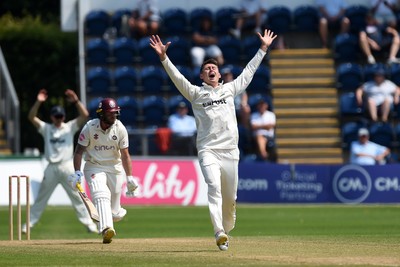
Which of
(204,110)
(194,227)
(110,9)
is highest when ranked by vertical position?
(110,9)

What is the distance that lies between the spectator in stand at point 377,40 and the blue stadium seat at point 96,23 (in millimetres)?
6478

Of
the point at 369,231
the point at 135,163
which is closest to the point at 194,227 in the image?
the point at 369,231

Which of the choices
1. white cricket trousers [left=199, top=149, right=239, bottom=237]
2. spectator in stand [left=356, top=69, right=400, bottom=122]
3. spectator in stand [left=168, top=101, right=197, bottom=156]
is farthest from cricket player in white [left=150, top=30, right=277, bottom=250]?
spectator in stand [left=356, top=69, right=400, bottom=122]

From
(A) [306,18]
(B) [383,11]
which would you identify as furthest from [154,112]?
(B) [383,11]

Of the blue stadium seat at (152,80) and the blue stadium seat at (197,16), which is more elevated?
the blue stadium seat at (197,16)

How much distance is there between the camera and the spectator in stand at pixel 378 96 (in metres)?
26.4

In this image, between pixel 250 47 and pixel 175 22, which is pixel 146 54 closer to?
pixel 175 22

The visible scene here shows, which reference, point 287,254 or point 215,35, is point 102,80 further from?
point 287,254

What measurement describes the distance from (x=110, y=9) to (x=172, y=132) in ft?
23.2

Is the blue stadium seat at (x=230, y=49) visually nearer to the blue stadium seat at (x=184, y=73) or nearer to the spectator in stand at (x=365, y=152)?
the blue stadium seat at (x=184, y=73)

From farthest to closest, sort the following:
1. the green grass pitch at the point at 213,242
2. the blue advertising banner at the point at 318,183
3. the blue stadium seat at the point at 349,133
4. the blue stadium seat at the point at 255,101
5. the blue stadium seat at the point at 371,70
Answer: the blue stadium seat at the point at 371,70, the blue stadium seat at the point at 255,101, the blue stadium seat at the point at 349,133, the blue advertising banner at the point at 318,183, the green grass pitch at the point at 213,242

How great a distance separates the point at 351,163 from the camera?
2470 cm

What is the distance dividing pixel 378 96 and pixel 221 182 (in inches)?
565

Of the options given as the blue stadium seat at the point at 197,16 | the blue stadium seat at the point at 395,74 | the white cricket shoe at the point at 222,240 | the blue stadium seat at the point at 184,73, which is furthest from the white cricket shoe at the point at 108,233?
the blue stadium seat at the point at 197,16
